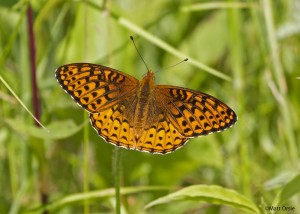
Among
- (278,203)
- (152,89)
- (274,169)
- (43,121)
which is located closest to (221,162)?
(274,169)

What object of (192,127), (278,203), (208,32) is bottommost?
(278,203)

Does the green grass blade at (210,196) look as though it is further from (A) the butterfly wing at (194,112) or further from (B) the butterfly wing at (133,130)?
(A) the butterfly wing at (194,112)

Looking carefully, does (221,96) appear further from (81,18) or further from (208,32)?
(81,18)

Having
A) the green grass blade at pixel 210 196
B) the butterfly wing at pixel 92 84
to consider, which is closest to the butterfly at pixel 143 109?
the butterfly wing at pixel 92 84

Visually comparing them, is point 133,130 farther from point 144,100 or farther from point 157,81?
point 157,81

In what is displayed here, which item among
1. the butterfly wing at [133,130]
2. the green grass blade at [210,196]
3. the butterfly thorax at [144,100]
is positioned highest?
the butterfly thorax at [144,100]
